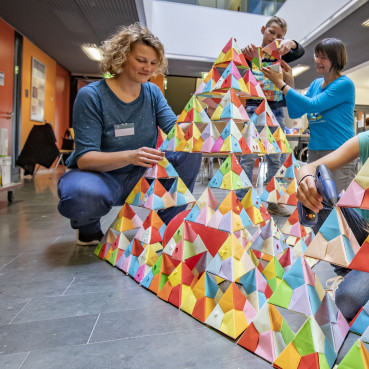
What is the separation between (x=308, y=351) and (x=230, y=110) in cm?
75

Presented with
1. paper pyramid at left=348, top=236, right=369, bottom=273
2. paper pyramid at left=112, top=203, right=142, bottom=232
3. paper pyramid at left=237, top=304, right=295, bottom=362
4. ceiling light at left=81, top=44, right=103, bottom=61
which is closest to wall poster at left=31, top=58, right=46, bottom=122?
ceiling light at left=81, top=44, right=103, bottom=61

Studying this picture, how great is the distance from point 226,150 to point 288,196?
68cm

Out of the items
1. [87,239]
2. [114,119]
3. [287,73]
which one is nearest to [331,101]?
[287,73]

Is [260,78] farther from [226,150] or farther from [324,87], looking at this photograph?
[226,150]

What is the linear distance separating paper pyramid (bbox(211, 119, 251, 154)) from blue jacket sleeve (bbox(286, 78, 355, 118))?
93cm

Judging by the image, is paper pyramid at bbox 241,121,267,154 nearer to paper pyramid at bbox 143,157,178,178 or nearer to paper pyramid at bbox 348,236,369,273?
paper pyramid at bbox 143,157,178,178

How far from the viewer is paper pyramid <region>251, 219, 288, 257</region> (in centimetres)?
122

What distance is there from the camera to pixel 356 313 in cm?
94

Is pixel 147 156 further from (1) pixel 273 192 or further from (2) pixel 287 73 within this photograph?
(2) pixel 287 73

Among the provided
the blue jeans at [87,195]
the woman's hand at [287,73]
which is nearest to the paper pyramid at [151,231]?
the blue jeans at [87,195]

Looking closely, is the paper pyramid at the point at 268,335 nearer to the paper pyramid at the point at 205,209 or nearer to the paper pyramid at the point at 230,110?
the paper pyramid at the point at 205,209

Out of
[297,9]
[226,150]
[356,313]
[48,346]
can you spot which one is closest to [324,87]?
[226,150]

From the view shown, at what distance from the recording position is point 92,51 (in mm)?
6836

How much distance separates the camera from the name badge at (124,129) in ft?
5.08
